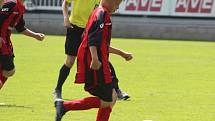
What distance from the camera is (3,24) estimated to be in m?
9.65

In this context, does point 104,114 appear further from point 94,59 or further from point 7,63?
point 7,63

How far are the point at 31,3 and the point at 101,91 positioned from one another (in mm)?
24251

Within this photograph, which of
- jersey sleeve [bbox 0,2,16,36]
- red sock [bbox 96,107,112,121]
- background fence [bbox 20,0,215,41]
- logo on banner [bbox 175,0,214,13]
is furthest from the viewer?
logo on banner [bbox 175,0,214,13]

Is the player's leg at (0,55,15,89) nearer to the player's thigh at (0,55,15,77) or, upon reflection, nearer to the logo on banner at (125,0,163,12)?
the player's thigh at (0,55,15,77)

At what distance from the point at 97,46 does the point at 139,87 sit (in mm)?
5486

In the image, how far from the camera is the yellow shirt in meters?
10.9

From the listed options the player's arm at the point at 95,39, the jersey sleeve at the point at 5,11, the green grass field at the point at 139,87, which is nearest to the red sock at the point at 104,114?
the player's arm at the point at 95,39

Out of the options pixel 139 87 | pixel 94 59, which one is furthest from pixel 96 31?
pixel 139 87

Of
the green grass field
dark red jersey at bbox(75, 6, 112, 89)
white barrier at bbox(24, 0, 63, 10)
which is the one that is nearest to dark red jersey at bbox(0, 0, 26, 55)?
the green grass field

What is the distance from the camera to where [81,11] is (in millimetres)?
11000

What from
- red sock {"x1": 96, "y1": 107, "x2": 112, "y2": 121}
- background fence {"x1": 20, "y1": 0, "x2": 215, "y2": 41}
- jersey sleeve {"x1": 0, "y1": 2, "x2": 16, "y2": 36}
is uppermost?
Answer: jersey sleeve {"x1": 0, "y1": 2, "x2": 16, "y2": 36}

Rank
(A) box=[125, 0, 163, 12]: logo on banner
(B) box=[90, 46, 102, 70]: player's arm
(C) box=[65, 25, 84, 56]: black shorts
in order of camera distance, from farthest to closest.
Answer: (A) box=[125, 0, 163, 12]: logo on banner, (C) box=[65, 25, 84, 56]: black shorts, (B) box=[90, 46, 102, 70]: player's arm

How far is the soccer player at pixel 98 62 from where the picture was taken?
7434 mm

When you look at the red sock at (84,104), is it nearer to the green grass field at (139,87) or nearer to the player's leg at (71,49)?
the green grass field at (139,87)
